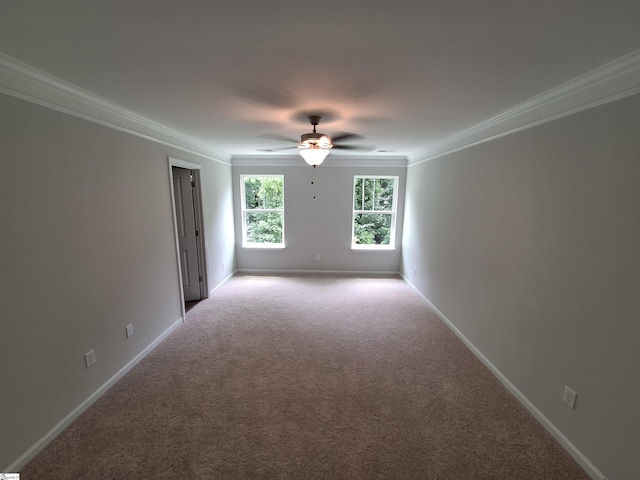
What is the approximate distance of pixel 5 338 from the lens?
4.96 feet

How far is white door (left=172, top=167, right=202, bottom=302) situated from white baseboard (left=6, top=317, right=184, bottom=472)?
137 centimetres

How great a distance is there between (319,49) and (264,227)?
4425 millimetres

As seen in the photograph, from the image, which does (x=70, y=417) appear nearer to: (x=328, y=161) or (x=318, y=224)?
(x=318, y=224)

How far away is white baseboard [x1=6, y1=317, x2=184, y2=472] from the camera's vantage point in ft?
5.18

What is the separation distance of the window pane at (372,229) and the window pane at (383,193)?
183 millimetres

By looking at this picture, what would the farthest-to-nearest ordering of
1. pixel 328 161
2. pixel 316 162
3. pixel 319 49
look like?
pixel 328 161
pixel 316 162
pixel 319 49

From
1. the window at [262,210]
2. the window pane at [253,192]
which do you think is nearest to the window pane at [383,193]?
the window at [262,210]

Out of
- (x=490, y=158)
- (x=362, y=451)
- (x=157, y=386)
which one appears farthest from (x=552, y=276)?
(x=157, y=386)

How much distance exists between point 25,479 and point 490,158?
408 cm

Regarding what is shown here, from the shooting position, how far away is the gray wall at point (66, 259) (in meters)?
1.55

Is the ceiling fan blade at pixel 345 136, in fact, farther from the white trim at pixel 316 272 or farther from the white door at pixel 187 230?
the white trim at pixel 316 272

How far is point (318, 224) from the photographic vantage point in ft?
17.6

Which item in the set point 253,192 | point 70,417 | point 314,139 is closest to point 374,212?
point 253,192

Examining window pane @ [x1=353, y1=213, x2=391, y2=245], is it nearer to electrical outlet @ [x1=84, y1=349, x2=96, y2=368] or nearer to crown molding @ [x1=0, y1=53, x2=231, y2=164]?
crown molding @ [x1=0, y1=53, x2=231, y2=164]
